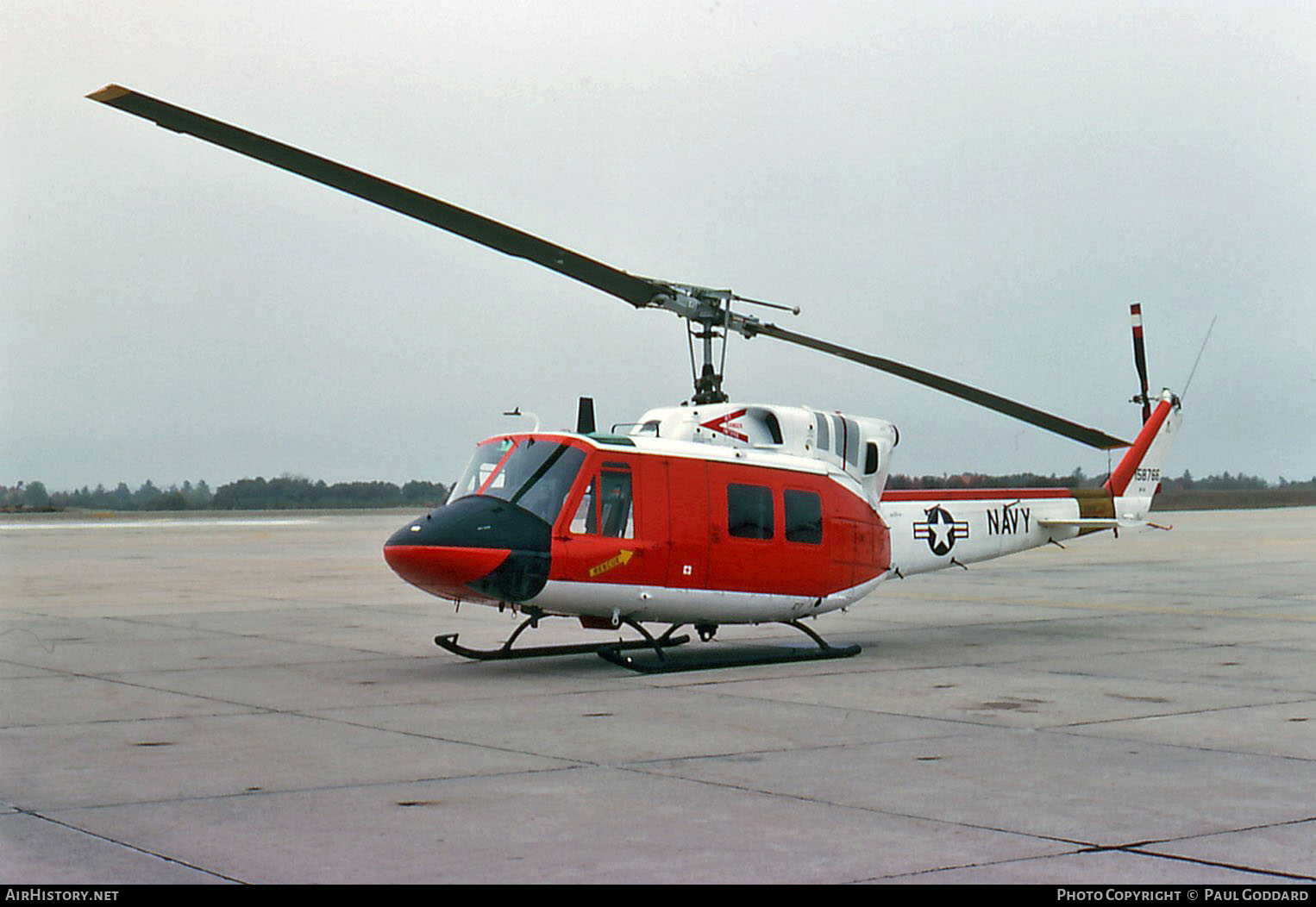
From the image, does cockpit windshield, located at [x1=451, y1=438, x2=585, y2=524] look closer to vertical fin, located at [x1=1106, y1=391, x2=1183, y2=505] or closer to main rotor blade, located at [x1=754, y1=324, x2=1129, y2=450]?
main rotor blade, located at [x1=754, y1=324, x2=1129, y2=450]

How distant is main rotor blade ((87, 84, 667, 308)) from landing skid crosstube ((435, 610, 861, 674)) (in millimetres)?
3049

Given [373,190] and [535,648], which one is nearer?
[373,190]

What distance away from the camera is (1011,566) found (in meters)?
31.0

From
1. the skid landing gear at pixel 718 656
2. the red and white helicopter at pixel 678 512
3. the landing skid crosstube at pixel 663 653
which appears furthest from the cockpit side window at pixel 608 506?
the skid landing gear at pixel 718 656

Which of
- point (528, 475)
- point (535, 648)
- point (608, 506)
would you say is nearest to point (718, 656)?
point (535, 648)

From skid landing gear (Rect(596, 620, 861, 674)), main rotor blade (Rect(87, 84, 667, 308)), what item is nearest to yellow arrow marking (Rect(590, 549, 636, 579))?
skid landing gear (Rect(596, 620, 861, 674))

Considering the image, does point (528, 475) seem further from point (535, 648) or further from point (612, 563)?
point (535, 648)

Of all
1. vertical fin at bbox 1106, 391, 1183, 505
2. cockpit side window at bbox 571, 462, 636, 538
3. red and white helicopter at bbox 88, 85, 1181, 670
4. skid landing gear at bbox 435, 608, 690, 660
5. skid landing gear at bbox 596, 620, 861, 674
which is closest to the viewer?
red and white helicopter at bbox 88, 85, 1181, 670

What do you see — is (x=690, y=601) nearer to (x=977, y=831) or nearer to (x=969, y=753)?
(x=969, y=753)

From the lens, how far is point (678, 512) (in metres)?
13.2

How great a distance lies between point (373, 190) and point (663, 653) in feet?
17.8

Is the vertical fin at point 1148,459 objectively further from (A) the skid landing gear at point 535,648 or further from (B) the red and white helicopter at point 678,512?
(A) the skid landing gear at point 535,648

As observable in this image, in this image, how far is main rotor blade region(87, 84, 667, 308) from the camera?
941 cm

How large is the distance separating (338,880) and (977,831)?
2880 mm
